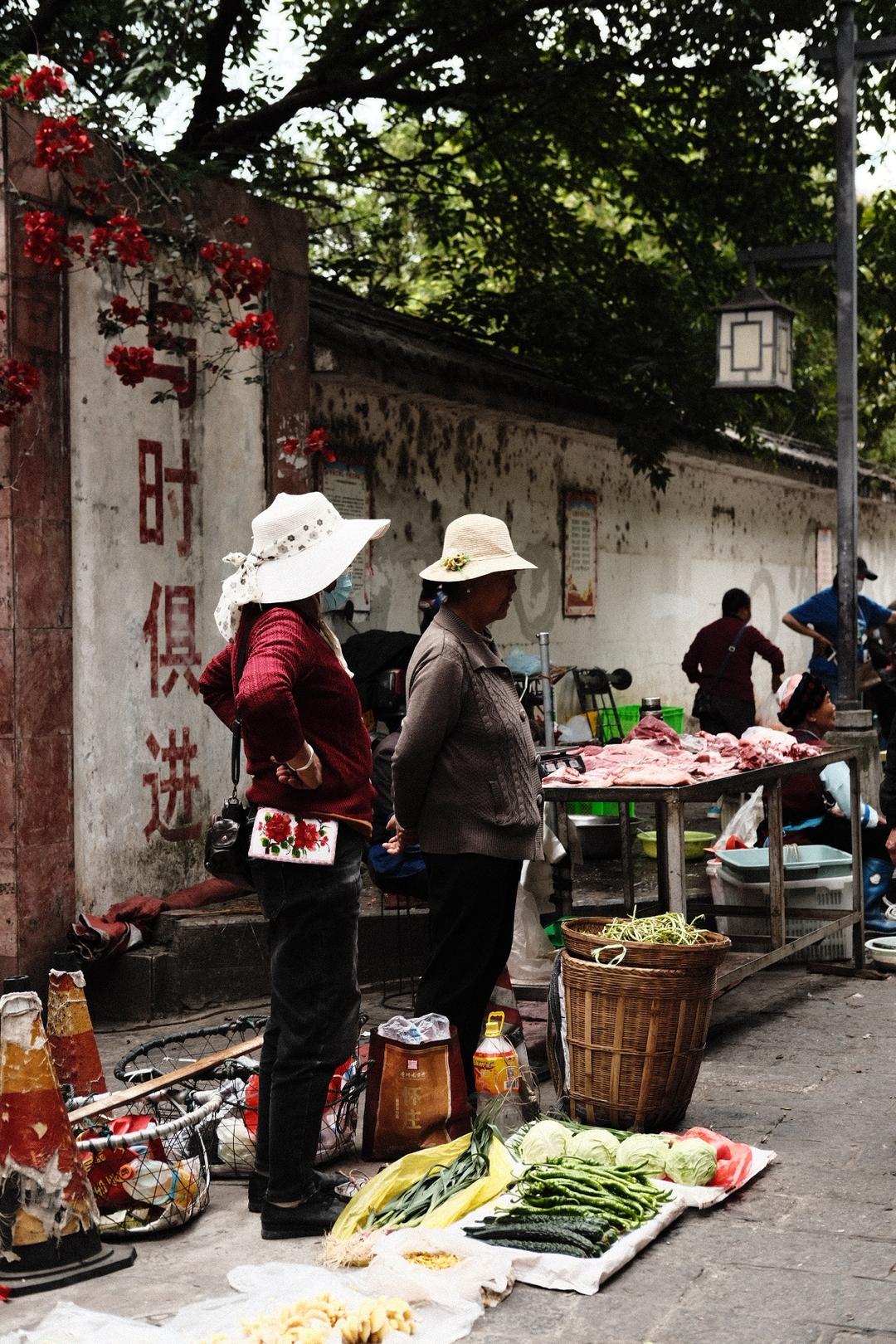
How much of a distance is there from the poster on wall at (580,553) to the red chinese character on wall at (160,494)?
5.55 m

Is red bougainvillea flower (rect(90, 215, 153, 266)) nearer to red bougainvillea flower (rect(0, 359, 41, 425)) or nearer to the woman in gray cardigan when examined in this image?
red bougainvillea flower (rect(0, 359, 41, 425))

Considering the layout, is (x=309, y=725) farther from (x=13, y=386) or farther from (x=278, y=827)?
(x=13, y=386)

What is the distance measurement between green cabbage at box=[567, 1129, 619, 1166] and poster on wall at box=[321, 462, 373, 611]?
5.30 metres

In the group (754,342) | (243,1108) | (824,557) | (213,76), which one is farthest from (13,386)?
(824,557)

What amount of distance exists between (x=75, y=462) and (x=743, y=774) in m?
3.41

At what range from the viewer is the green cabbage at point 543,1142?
4891 mm

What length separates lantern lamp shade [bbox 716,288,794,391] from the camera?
32.3ft

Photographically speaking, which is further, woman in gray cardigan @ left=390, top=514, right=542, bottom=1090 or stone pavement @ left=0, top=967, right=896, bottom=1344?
woman in gray cardigan @ left=390, top=514, right=542, bottom=1090

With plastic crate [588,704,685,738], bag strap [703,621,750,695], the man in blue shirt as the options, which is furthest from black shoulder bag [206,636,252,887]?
bag strap [703,621,750,695]

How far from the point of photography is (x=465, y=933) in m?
5.22

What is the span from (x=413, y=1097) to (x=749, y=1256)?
126 centimetres

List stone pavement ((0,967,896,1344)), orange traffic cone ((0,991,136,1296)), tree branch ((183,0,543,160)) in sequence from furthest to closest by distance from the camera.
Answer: tree branch ((183,0,543,160))
orange traffic cone ((0,991,136,1296))
stone pavement ((0,967,896,1344))

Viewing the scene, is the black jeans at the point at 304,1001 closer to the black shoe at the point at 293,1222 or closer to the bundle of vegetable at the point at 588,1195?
the black shoe at the point at 293,1222

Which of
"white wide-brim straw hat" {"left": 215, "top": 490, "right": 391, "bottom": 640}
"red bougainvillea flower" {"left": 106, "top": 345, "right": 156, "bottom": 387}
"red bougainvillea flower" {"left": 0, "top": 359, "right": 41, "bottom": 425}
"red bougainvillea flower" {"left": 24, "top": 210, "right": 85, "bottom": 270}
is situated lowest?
"white wide-brim straw hat" {"left": 215, "top": 490, "right": 391, "bottom": 640}
